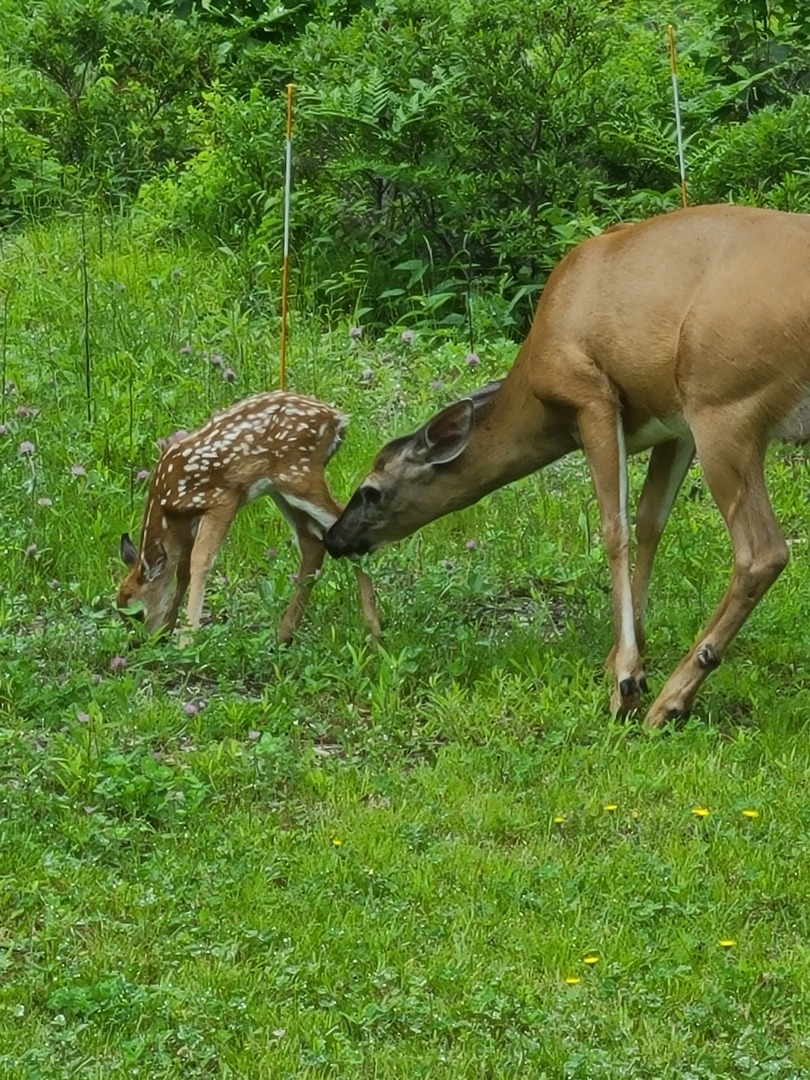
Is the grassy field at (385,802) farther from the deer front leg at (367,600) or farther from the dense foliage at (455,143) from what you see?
the dense foliage at (455,143)

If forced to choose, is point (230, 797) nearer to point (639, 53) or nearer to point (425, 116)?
point (425, 116)

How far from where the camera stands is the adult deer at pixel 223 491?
7527mm

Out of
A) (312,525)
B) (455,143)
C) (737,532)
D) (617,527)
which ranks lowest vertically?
(312,525)

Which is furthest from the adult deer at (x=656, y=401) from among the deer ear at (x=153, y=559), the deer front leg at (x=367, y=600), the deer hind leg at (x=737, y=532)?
the deer ear at (x=153, y=559)

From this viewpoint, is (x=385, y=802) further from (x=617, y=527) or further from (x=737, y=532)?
(x=737, y=532)

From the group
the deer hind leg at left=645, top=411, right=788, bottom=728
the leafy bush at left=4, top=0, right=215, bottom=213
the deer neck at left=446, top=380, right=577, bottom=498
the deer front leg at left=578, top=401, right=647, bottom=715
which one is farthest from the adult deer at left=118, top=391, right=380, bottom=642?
the leafy bush at left=4, top=0, right=215, bottom=213

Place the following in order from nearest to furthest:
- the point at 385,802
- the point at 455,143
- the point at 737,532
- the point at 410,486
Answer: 1. the point at 385,802
2. the point at 737,532
3. the point at 410,486
4. the point at 455,143

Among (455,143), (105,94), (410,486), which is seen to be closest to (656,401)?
(410,486)

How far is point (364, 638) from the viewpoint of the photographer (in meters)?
7.53

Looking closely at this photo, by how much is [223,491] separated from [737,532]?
2.11 metres

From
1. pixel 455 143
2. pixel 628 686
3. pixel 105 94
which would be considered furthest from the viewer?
pixel 105 94

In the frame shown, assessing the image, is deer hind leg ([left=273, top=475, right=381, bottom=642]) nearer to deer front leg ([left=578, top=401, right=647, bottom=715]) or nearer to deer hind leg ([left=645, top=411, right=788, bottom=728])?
deer front leg ([left=578, top=401, right=647, bottom=715])

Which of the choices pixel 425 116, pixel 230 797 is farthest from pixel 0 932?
pixel 425 116

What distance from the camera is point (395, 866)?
5758 mm
